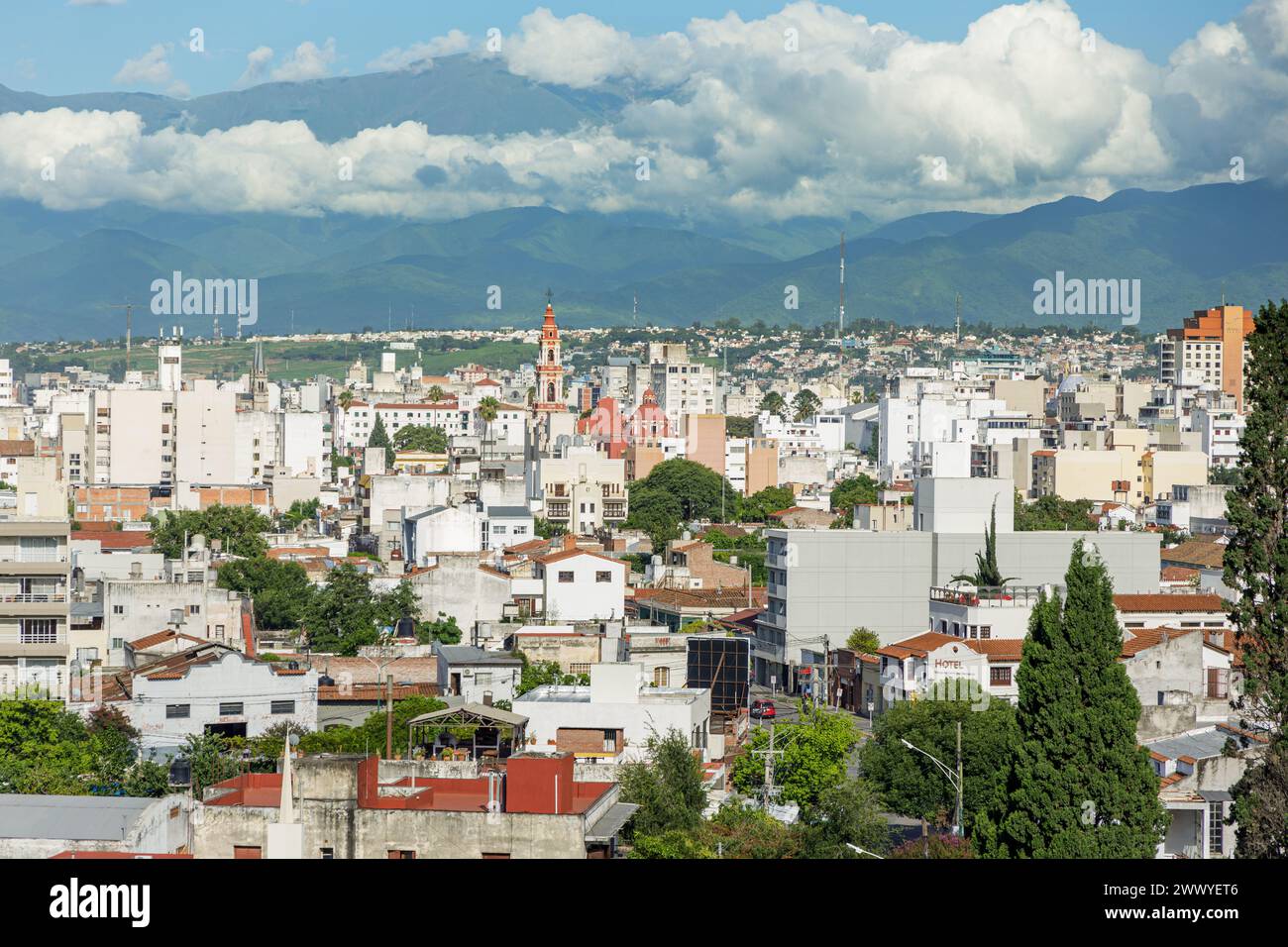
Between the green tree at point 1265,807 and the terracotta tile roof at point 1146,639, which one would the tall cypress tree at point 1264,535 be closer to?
the green tree at point 1265,807

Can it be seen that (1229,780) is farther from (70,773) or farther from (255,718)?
(255,718)

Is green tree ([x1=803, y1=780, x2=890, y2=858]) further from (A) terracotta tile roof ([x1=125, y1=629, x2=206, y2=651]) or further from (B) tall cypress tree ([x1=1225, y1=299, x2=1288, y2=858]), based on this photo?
(A) terracotta tile roof ([x1=125, y1=629, x2=206, y2=651])

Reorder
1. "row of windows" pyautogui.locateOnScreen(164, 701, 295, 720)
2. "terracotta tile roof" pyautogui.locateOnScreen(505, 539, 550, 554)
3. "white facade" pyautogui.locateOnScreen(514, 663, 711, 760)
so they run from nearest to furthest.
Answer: "white facade" pyautogui.locateOnScreen(514, 663, 711, 760) → "row of windows" pyautogui.locateOnScreen(164, 701, 295, 720) → "terracotta tile roof" pyautogui.locateOnScreen(505, 539, 550, 554)

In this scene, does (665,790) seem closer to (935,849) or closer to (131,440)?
(935,849)

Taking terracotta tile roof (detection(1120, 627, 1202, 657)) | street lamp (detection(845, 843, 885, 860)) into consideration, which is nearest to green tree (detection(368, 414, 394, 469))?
terracotta tile roof (detection(1120, 627, 1202, 657))

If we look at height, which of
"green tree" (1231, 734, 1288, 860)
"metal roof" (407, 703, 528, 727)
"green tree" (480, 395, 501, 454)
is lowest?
"metal roof" (407, 703, 528, 727)
